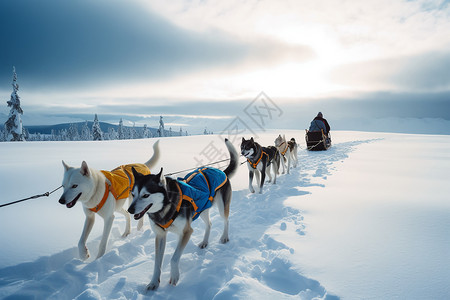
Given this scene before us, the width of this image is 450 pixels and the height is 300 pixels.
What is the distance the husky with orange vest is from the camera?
Result: 2762 mm

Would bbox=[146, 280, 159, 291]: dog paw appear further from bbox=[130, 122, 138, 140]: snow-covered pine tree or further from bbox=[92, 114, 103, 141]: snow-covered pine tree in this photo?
bbox=[130, 122, 138, 140]: snow-covered pine tree

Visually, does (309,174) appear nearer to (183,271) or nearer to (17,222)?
(183,271)

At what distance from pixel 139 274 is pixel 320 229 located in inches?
106

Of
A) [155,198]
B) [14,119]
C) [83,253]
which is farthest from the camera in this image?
[14,119]

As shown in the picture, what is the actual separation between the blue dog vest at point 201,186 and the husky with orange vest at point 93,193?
727 mm

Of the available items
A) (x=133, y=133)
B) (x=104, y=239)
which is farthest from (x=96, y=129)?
(x=104, y=239)

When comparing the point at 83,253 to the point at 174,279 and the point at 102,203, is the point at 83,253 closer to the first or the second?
the point at 102,203

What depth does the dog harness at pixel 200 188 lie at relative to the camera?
2703 mm

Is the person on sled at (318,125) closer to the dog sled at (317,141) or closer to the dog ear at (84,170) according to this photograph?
the dog sled at (317,141)

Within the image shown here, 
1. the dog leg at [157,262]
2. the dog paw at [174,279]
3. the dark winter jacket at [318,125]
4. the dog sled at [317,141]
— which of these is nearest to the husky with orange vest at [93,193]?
the dog leg at [157,262]

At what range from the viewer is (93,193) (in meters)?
2.99

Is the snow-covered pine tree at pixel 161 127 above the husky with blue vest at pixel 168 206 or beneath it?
above

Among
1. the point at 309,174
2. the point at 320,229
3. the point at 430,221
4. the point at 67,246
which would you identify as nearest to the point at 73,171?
the point at 67,246

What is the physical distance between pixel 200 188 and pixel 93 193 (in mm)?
1444
